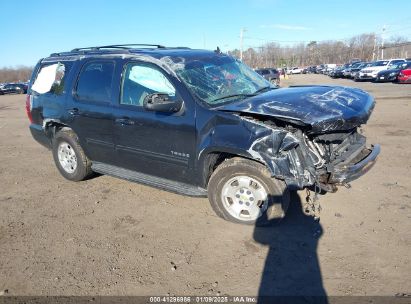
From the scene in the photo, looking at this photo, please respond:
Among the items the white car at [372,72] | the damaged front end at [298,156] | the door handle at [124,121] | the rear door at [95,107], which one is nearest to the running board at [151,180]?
the rear door at [95,107]

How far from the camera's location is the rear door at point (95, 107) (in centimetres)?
473

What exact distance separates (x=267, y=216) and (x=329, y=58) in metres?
120

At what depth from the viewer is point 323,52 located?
4601 inches

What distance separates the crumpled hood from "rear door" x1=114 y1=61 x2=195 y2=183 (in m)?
0.59

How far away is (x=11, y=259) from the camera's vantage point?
3.54m

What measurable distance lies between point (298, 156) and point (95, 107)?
2.89 meters

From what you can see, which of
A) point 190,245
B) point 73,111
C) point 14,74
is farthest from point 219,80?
point 14,74

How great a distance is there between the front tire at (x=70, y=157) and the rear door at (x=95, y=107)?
0.15 meters

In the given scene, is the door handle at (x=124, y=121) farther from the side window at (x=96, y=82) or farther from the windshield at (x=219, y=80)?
the windshield at (x=219, y=80)

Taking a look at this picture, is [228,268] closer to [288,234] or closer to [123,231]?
[288,234]

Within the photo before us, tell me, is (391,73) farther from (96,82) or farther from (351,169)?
(96,82)

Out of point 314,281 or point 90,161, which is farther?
point 90,161

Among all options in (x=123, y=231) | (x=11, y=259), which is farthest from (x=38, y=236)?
(x=123, y=231)

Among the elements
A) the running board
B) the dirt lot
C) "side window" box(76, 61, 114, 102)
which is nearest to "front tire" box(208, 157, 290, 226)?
the dirt lot
